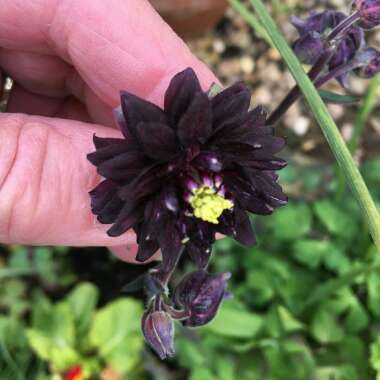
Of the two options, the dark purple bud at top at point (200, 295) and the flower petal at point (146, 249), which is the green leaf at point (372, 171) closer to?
the dark purple bud at top at point (200, 295)

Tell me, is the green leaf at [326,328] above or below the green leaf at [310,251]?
below

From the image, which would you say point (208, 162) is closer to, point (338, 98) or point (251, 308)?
point (338, 98)

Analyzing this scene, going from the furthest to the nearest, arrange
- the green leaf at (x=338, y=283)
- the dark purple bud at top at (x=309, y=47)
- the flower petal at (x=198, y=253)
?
the green leaf at (x=338, y=283)
the dark purple bud at top at (x=309, y=47)
the flower petal at (x=198, y=253)

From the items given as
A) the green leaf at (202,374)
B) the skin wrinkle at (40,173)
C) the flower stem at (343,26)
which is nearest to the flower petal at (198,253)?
the skin wrinkle at (40,173)

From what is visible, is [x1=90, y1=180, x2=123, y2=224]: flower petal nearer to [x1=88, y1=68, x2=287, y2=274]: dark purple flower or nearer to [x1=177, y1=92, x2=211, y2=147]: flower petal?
[x1=88, y1=68, x2=287, y2=274]: dark purple flower

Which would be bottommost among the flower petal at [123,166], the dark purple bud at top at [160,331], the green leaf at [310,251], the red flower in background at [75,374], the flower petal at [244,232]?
the red flower in background at [75,374]

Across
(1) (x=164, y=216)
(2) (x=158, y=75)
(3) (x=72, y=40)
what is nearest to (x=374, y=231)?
(1) (x=164, y=216)

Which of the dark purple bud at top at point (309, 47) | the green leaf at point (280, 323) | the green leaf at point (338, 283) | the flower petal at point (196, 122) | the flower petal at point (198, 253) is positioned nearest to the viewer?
the flower petal at point (196, 122)

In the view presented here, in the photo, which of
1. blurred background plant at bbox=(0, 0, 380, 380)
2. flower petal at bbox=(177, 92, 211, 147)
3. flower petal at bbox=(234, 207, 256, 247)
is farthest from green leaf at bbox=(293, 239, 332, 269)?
flower petal at bbox=(177, 92, 211, 147)
